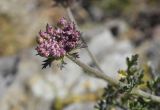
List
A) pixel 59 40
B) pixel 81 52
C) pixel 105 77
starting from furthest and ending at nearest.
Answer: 1. pixel 81 52
2. pixel 105 77
3. pixel 59 40

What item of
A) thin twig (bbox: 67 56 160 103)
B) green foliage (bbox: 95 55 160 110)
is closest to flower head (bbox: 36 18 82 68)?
thin twig (bbox: 67 56 160 103)

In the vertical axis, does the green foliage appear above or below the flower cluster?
above

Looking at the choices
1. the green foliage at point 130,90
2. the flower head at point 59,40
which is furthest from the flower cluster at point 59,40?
the green foliage at point 130,90

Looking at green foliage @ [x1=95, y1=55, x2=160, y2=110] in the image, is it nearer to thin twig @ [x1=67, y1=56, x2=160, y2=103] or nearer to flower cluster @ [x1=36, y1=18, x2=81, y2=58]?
thin twig @ [x1=67, y1=56, x2=160, y2=103]

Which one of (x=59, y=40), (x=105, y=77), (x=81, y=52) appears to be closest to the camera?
(x=59, y=40)

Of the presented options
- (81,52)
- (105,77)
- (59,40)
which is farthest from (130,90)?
(81,52)

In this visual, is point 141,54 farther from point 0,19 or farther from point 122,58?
point 0,19

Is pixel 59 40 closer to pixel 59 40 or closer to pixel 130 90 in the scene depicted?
pixel 59 40
